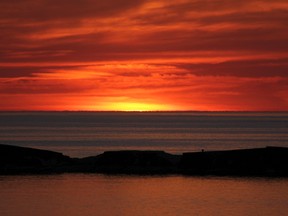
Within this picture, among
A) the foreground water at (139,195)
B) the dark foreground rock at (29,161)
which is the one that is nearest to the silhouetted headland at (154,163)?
the dark foreground rock at (29,161)

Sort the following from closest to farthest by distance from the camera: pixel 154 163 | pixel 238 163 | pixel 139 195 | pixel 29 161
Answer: pixel 139 195 → pixel 238 163 → pixel 154 163 → pixel 29 161

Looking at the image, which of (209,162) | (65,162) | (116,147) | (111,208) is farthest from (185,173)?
(116,147)

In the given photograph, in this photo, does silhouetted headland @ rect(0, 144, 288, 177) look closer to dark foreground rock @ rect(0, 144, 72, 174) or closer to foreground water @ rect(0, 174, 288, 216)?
dark foreground rock @ rect(0, 144, 72, 174)

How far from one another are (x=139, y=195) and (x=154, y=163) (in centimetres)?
1481

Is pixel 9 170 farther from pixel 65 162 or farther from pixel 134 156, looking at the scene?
pixel 134 156

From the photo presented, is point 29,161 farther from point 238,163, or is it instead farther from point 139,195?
point 139,195

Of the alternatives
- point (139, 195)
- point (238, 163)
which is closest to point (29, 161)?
point (238, 163)

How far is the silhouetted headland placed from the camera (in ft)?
226

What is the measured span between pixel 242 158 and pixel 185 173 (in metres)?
5.41

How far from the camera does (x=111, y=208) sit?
51031 millimetres

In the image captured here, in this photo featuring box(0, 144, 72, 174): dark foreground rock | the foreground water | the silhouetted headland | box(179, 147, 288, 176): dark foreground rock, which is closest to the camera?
the foreground water

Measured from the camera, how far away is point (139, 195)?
56.3 m

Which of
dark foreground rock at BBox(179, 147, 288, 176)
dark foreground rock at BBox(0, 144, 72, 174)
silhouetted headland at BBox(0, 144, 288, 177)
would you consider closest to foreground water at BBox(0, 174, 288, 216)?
silhouetted headland at BBox(0, 144, 288, 177)

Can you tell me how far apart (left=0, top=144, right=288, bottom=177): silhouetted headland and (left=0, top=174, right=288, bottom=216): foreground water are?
3.31 metres
